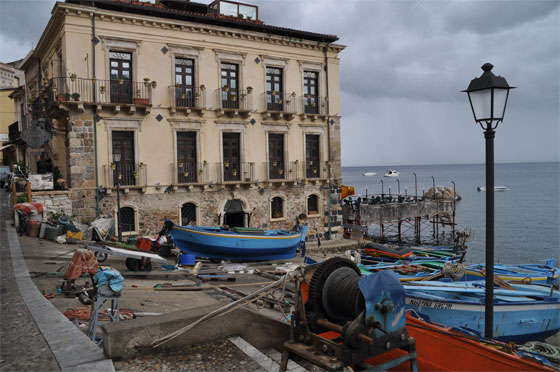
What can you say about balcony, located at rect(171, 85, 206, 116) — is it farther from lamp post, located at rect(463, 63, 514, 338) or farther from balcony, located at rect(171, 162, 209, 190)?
lamp post, located at rect(463, 63, 514, 338)

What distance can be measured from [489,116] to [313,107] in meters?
21.6

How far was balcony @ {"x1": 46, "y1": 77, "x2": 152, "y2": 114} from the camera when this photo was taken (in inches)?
809

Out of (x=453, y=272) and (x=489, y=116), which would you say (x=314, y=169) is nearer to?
(x=453, y=272)

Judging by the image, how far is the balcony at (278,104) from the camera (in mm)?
26062

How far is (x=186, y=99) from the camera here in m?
23.7

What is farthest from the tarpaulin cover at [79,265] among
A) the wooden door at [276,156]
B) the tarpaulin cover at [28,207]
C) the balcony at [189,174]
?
the wooden door at [276,156]

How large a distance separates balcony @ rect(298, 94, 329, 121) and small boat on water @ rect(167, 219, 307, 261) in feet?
27.7

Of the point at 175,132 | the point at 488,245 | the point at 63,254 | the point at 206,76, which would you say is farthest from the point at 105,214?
the point at 488,245

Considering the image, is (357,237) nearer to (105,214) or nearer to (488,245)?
(105,214)

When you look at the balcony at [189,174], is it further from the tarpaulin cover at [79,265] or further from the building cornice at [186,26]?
the tarpaulin cover at [79,265]

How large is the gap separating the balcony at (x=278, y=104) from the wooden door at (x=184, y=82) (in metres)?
4.39

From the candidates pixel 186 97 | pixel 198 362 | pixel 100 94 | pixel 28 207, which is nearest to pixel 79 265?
pixel 198 362

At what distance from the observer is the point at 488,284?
675 cm

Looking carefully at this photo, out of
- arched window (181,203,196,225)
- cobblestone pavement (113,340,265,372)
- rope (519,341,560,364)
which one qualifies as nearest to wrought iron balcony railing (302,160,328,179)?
arched window (181,203,196,225)
